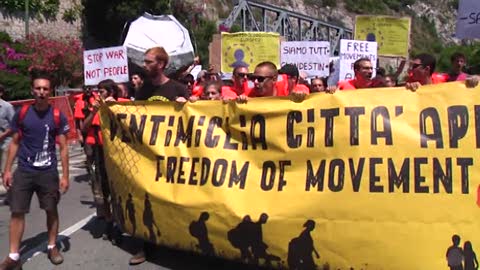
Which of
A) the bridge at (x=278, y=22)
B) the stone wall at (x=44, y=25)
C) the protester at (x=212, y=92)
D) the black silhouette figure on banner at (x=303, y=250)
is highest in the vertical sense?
the bridge at (x=278, y=22)

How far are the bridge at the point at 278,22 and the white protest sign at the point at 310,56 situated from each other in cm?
1822

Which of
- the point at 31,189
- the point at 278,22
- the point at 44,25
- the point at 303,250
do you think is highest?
the point at 278,22

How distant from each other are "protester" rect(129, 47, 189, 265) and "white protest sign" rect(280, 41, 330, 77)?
18.3 feet

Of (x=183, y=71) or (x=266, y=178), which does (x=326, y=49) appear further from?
(x=266, y=178)

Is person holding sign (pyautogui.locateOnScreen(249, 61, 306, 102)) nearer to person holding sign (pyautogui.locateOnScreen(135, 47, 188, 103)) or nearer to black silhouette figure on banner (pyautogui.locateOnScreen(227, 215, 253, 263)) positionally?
person holding sign (pyautogui.locateOnScreen(135, 47, 188, 103))

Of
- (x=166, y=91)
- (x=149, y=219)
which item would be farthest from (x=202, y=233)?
(x=166, y=91)

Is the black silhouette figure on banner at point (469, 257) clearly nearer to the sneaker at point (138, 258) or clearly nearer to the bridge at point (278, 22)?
the sneaker at point (138, 258)

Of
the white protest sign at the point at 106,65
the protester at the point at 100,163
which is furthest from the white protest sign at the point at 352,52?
the protester at the point at 100,163

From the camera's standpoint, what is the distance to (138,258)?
573 centimetres

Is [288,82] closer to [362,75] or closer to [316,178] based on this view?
[362,75]

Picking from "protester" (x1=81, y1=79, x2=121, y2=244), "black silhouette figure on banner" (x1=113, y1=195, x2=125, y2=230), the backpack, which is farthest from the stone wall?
"black silhouette figure on banner" (x1=113, y1=195, x2=125, y2=230)

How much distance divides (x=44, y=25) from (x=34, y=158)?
26385 mm

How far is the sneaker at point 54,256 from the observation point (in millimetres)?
5695

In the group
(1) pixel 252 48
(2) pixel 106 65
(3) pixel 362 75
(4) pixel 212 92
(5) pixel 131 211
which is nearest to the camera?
(5) pixel 131 211
